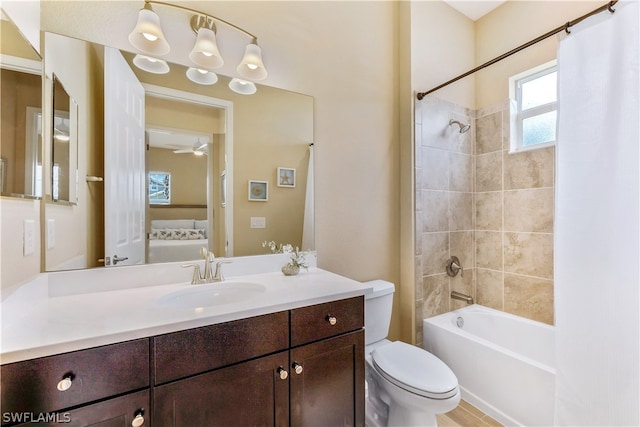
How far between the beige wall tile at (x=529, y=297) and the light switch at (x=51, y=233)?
2749 millimetres

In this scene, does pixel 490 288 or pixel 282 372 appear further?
pixel 490 288

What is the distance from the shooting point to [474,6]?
7.11ft

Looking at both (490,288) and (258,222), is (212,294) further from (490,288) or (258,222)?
(490,288)

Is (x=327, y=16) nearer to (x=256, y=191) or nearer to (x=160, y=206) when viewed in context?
(x=256, y=191)

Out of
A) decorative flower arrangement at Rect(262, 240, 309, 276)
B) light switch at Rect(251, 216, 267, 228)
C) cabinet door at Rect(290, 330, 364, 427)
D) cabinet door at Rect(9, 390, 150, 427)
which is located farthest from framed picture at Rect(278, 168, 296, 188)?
cabinet door at Rect(9, 390, 150, 427)

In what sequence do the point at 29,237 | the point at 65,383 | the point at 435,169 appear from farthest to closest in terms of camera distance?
the point at 435,169 → the point at 29,237 → the point at 65,383

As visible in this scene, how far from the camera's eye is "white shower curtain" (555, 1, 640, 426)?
40.9 inches

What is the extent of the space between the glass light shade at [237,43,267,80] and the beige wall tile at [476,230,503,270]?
209 centimetres

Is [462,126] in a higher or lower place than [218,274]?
higher

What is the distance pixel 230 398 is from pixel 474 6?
10.0 feet

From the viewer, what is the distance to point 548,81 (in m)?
1.96

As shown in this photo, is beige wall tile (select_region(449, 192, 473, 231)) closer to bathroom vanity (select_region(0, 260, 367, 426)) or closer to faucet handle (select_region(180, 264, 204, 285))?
bathroom vanity (select_region(0, 260, 367, 426))

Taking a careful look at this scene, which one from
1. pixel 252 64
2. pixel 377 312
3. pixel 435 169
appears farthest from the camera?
pixel 435 169

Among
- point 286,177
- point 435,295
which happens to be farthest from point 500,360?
point 286,177
